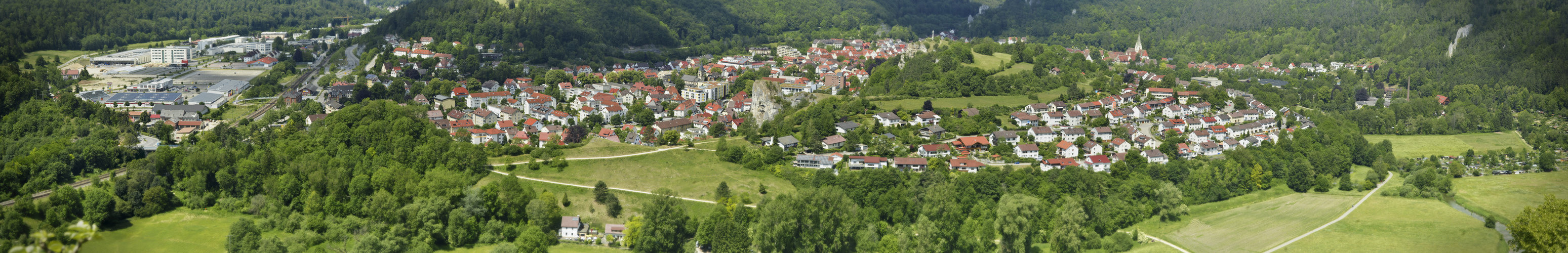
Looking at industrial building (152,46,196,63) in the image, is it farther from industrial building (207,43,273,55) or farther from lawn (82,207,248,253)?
lawn (82,207,248,253)

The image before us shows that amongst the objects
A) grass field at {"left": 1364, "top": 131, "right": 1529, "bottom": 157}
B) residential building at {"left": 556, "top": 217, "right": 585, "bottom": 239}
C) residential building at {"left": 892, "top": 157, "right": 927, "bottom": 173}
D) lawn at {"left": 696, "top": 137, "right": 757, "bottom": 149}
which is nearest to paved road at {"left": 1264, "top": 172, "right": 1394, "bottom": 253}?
grass field at {"left": 1364, "top": 131, "right": 1529, "bottom": 157}

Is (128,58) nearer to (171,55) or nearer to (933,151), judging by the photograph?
(171,55)

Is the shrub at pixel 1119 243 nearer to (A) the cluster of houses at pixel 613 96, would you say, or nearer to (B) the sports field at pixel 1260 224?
(B) the sports field at pixel 1260 224

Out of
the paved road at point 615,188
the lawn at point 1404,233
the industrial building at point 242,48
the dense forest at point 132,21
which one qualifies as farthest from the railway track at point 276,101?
the lawn at point 1404,233

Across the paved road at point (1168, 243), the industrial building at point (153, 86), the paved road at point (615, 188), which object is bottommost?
the paved road at point (1168, 243)

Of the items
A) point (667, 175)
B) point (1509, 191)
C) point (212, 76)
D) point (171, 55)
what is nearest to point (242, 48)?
point (171, 55)

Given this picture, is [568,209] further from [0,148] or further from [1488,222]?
[1488,222]

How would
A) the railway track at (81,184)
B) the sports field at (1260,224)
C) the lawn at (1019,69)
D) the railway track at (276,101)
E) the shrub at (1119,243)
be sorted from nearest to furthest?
the shrub at (1119,243)
the sports field at (1260,224)
the railway track at (81,184)
the railway track at (276,101)
the lawn at (1019,69)
